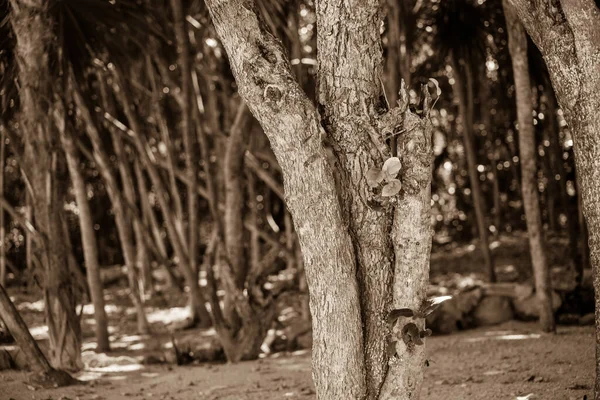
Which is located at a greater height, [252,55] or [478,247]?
[252,55]

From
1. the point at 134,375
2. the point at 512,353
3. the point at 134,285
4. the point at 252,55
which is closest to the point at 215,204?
the point at 134,285

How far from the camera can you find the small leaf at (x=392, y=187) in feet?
10.6

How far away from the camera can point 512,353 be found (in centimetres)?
561

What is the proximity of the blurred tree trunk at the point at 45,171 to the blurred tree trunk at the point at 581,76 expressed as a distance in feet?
12.1

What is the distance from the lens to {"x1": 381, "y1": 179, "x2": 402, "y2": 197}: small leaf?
3.23 m

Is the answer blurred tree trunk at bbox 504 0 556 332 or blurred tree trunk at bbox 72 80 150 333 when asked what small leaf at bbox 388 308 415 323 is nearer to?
blurred tree trunk at bbox 504 0 556 332

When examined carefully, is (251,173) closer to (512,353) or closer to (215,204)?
(215,204)

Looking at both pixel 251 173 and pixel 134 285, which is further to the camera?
pixel 251 173

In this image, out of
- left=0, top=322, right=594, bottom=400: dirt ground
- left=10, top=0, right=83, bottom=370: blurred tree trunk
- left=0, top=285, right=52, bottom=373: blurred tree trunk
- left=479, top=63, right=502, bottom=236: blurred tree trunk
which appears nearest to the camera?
left=0, top=322, right=594, bottom=400: dirt ground

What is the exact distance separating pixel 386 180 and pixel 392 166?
87 millimetres

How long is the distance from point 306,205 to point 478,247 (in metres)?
8.65

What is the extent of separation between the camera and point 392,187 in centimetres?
324

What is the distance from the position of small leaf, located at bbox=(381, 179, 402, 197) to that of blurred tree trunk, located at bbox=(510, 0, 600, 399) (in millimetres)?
899

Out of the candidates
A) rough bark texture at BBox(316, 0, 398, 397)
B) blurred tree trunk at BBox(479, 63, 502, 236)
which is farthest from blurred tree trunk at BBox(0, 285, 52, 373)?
blurred tree trunk at BBox(479, 63, 502, 236)
